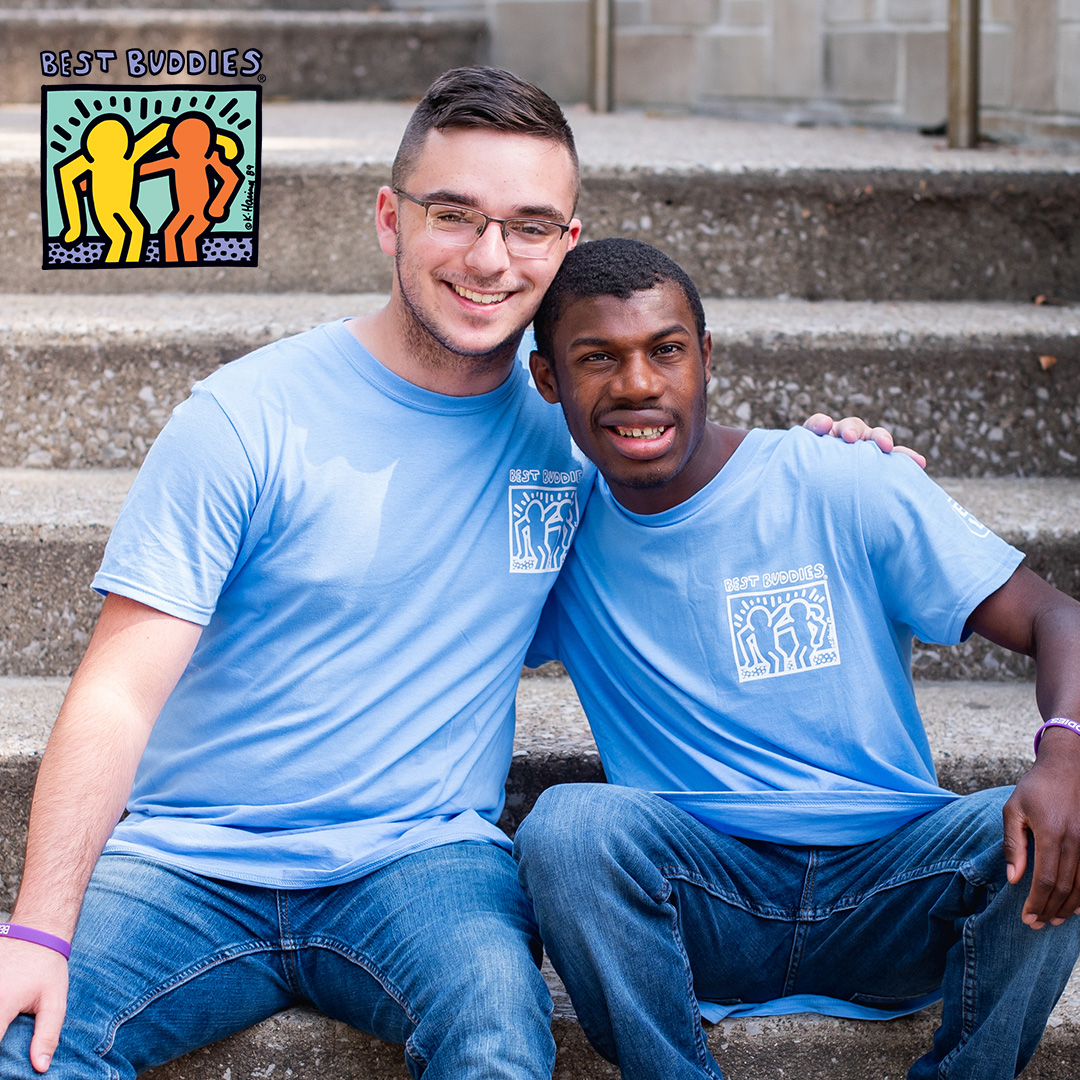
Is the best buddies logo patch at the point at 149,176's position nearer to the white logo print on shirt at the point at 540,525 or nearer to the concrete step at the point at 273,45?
the white logo print on shirt at the point at 540,525

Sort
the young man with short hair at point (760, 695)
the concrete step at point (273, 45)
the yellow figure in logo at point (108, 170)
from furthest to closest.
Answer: the concrete step at point (273, 45) → the yellow figure in logo at point (108, 170) → the young man with short hair at point (760, 695)

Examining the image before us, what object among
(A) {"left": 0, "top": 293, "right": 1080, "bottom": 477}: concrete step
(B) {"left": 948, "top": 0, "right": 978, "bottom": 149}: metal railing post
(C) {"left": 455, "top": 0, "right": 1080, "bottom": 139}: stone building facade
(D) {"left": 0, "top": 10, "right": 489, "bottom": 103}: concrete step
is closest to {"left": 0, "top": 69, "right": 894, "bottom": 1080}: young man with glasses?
(A) {"left": 0, "top": 293, "right": 1080, "bottom": 477}: concrete step

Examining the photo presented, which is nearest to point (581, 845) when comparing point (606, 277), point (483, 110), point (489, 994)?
point (489, 994)

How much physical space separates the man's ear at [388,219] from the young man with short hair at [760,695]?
212 millimetres

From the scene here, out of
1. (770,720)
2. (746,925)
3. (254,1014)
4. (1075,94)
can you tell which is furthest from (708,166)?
(254,1014)

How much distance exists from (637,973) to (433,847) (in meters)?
0.28

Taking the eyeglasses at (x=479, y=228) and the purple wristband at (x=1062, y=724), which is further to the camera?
the eyeglasses at (x=479, y=228)

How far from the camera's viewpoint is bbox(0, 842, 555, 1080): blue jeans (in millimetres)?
1291

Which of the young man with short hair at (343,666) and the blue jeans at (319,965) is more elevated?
the young man with short hair at (343,666)

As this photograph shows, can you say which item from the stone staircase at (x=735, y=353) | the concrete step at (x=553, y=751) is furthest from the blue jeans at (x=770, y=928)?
the concrete step at (x=553, y=751)

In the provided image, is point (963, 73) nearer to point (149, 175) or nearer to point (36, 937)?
point (149, 175)

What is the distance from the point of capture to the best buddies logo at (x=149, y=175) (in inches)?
86.7

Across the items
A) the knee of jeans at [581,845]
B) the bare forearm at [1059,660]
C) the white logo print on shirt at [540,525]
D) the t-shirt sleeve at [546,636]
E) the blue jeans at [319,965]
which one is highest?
the white logo print on shirt at [540,525]

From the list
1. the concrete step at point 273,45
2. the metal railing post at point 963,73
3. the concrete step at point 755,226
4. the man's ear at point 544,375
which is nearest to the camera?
the man's ear at point 544,375
